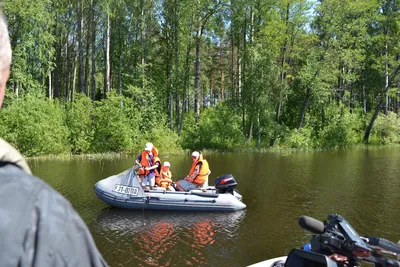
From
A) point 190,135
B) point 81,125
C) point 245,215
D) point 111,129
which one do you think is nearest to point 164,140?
point 190,135

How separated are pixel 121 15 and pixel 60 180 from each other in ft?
68.7

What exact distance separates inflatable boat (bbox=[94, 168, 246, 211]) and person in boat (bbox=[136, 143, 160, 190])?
0.36m

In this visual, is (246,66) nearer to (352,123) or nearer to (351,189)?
(352,123)

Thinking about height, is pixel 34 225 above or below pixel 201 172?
above

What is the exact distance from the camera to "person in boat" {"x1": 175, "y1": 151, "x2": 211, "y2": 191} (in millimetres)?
12391

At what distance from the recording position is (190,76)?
31.6 m

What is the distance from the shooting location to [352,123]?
35062 millimetres

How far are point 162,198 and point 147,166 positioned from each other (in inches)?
46.8

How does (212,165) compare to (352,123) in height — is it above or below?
below

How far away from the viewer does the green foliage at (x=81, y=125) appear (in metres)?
25.1

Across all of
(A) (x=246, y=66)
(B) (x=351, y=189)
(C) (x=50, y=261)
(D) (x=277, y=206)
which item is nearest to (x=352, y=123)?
(A) (x=246, y=66)

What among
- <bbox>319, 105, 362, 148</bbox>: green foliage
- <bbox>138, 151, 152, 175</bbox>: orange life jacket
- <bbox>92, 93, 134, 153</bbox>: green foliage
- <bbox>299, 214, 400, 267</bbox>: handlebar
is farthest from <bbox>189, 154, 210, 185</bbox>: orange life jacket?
<bbox>319, 105, 362, 148</bbox>: green foliage

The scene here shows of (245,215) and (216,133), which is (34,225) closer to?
(245,215)

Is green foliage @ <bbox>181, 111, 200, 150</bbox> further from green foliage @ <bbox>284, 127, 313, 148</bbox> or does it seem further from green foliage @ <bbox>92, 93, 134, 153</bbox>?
green foliage @ <bbox>284, 127, 313, 148</bbox>
